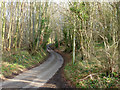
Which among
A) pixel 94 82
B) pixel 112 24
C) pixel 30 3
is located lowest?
pixel 94 82

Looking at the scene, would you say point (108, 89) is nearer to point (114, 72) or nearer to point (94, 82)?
point (94, 82)

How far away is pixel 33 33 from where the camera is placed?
70.7 feet

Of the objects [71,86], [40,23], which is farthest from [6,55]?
[71,86]

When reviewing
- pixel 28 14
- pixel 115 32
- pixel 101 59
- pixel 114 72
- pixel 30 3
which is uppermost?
pixel 30 3

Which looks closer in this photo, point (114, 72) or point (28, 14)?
point (114, 72)

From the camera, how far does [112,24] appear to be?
26.2 feet

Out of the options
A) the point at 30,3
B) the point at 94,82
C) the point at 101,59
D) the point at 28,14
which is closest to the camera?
the point at 94,82

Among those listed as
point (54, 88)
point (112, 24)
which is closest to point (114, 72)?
point (112, 24)

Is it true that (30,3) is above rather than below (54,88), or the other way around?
above

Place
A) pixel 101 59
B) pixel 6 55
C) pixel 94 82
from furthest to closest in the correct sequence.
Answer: pixel 6 55, pixel 101 59, pixel 94 82

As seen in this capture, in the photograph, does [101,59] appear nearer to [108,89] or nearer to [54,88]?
[108,89]

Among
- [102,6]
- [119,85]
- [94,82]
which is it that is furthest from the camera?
[102,6]

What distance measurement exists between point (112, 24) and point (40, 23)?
1678 centimetres

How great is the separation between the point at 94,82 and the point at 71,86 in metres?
1.91
